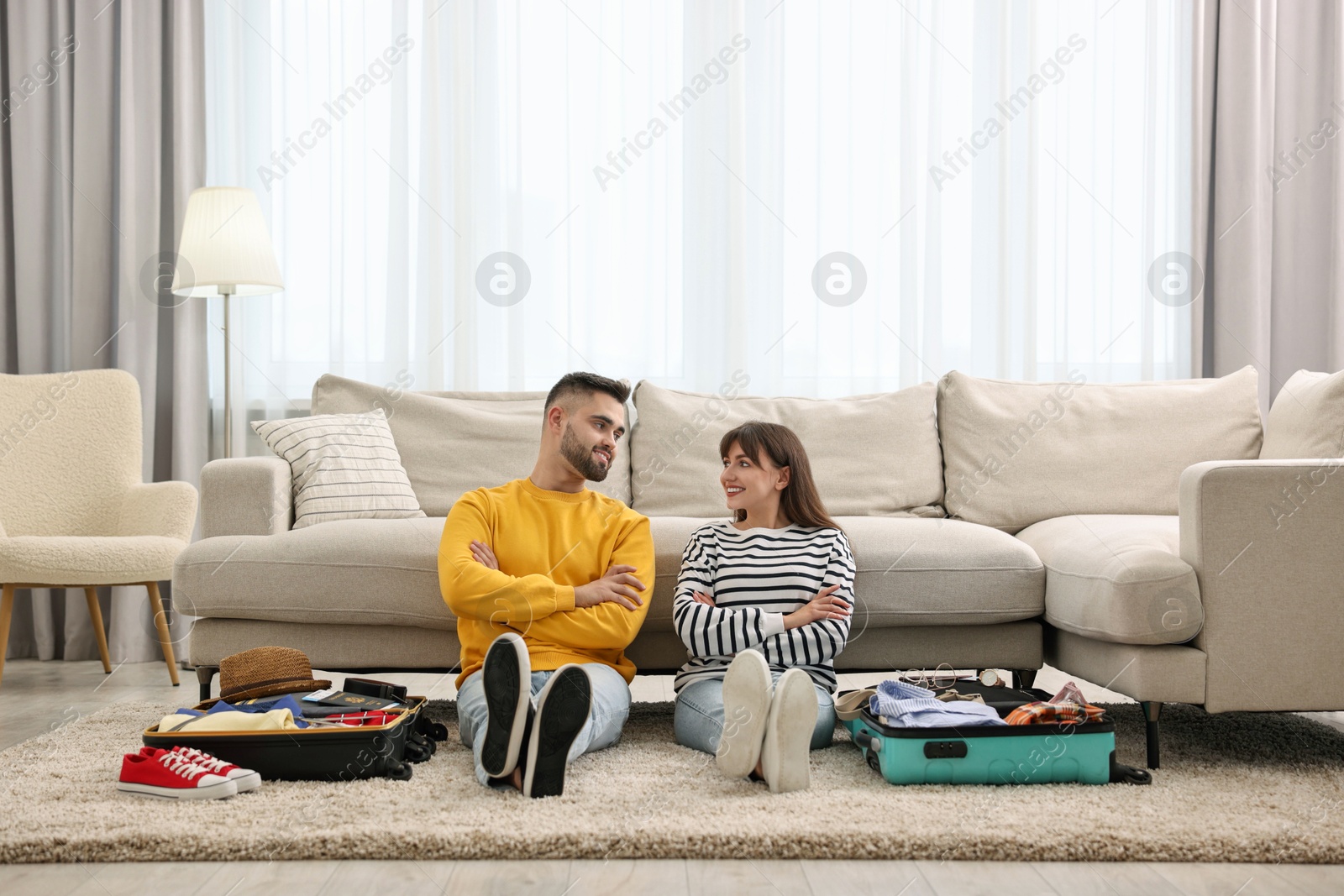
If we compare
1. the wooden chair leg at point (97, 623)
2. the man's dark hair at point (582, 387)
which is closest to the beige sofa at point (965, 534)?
the man's dark hair at point (582, 387)

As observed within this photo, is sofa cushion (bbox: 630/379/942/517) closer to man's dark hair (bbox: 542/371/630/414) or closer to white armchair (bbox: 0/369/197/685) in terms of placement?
man's dark hair (bbox: 542/371/630/414)

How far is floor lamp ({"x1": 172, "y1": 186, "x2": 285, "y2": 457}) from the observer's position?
3033 millimetres

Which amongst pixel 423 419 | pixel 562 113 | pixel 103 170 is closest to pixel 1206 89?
pixel 562 113

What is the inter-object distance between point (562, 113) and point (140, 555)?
1918 millimetres

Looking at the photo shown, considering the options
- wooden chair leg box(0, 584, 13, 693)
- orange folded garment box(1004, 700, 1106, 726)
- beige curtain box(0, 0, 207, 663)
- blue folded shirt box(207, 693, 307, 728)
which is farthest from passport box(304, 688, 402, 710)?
beige curtain box(0, 0, 207, 663)

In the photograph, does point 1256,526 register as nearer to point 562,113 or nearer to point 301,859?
point 301,859

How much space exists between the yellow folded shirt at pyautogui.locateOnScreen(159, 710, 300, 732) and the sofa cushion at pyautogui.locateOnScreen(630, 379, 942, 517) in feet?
3.63

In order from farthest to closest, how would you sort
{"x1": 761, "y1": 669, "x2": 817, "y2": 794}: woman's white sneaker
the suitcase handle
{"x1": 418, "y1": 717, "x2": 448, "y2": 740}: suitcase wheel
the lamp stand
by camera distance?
the lamp stand
{"x1": 418, "y1": 717, "x2": 448, "y2": 740}: suitcase wheel
the suitcase handle
{"x1": 761, "y1": 669, "x2": 817, "y2": 794}: woman's white sneaker

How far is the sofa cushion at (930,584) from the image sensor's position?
2.08 metres

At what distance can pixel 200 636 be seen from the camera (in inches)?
83.4

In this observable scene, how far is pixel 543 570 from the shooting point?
1.93 m

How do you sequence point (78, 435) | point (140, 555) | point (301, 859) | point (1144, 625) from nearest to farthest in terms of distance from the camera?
point (301, 859) < point (1144, 625) < point (140, 555) < point (78, 435)

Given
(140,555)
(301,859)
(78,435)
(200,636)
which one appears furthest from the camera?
(78,435)

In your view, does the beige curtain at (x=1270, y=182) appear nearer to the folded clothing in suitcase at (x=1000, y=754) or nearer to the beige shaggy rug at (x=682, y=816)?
the beige shaggy rug at (x=682, y=816)
